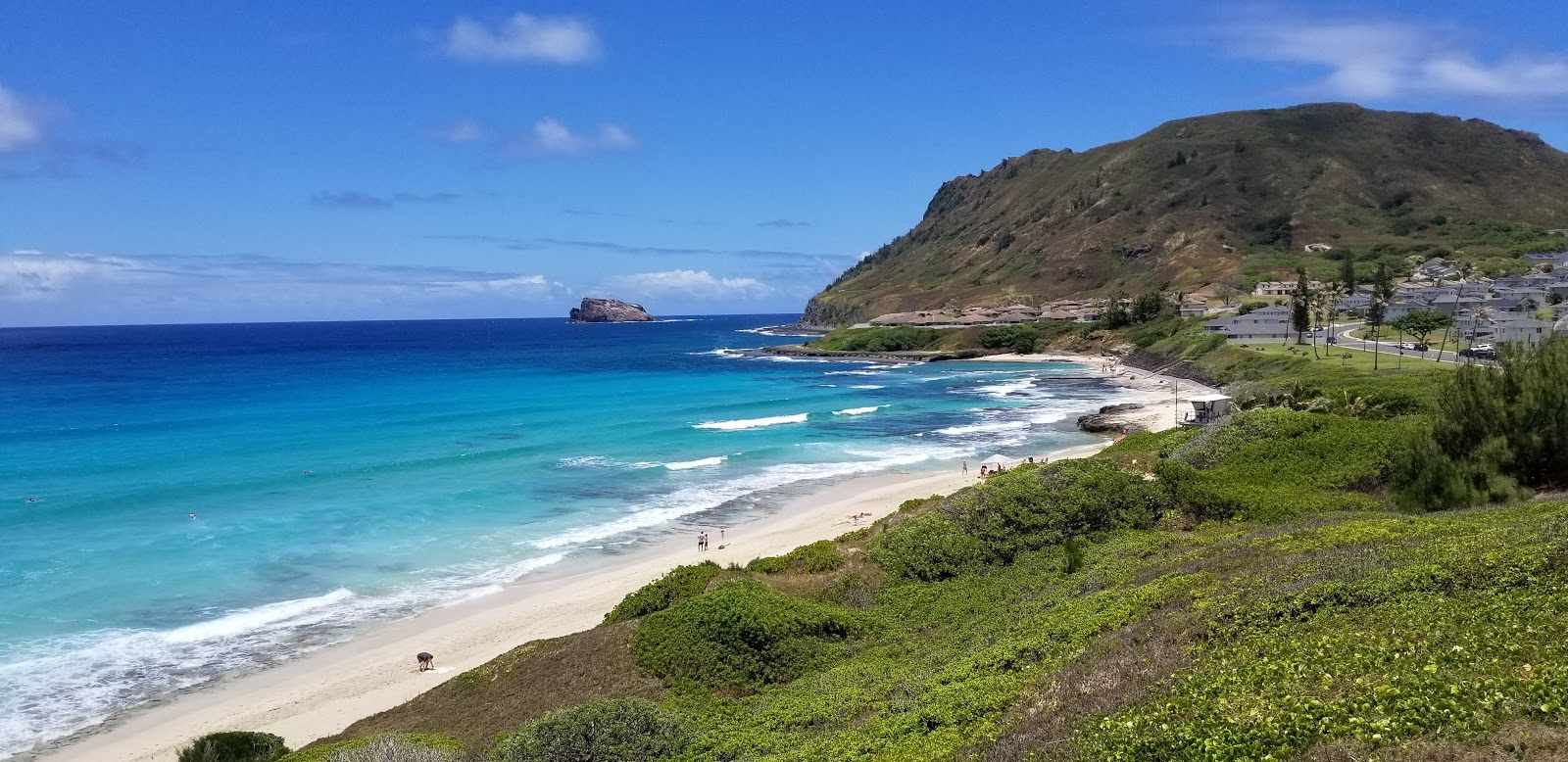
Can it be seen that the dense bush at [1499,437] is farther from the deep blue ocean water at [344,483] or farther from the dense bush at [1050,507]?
the deep blue ocean water at [344,483]

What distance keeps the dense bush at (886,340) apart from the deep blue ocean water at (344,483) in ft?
117

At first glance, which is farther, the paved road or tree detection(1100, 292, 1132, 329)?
tree detection(1100, 292, 1132, 329)

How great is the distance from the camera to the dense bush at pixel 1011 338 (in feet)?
384

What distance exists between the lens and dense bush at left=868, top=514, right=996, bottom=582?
18938 millimetres

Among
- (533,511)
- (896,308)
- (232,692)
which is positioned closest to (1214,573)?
(232,692)

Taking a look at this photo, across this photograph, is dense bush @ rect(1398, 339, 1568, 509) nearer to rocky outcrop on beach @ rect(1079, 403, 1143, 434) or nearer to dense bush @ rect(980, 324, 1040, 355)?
rocky outcrop on beach @ rect(1079, 403, 1143, 434)

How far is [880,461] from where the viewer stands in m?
45.0

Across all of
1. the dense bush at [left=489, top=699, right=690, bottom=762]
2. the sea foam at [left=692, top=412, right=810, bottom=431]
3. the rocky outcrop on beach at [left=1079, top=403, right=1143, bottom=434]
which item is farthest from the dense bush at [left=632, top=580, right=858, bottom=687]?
the sea foam at [left=692, top=412, right=810, bottom=431]

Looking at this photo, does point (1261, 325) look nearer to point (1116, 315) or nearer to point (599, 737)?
point (1116, 315)

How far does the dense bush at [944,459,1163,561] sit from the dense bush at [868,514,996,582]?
0.42m

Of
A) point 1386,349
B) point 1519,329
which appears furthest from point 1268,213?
point 1519,329

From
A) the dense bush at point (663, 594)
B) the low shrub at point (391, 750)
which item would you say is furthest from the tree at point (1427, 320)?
the low shrub at point (391, 750)

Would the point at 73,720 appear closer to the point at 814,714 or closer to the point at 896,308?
the point at 814,714

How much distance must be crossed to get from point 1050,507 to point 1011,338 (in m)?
101
